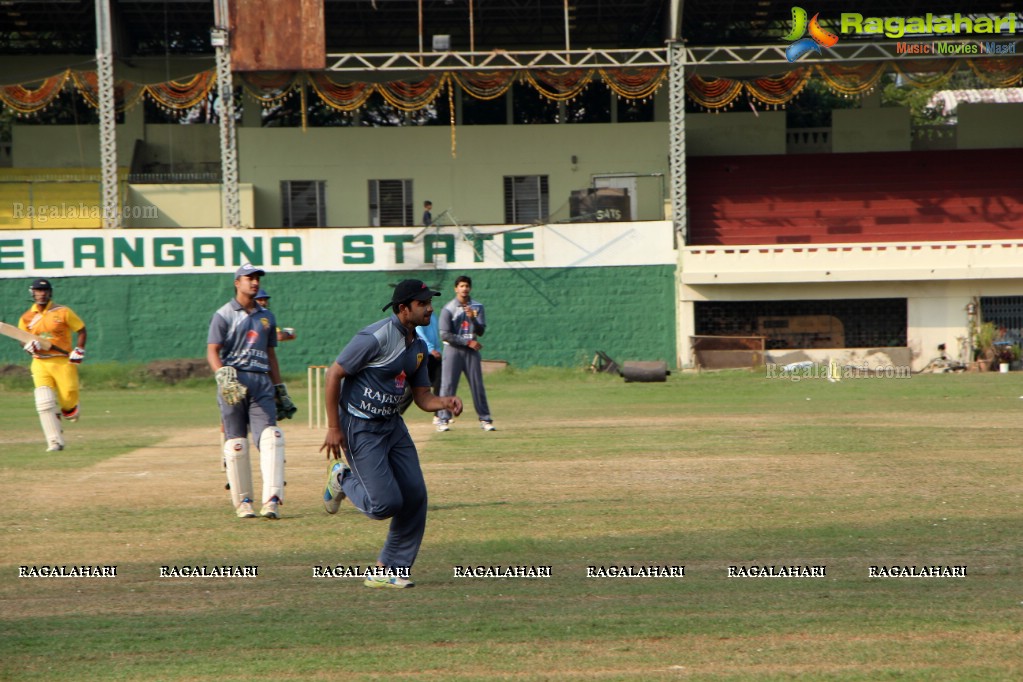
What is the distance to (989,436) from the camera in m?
15.0

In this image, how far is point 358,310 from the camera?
32.3 metres

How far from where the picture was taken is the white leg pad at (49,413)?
15242 millimetres

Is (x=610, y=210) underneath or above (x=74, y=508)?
above

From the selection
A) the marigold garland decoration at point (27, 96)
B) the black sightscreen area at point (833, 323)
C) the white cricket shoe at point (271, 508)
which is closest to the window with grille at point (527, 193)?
the black sightscreen area at point (833, 323)

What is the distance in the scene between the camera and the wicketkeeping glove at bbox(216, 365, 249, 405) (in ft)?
32.5

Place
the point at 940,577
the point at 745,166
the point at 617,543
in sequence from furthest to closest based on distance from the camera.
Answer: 1. the point at 745,166
2. the point at 617,543
3. the point at 940,577

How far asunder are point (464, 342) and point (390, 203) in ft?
65.3

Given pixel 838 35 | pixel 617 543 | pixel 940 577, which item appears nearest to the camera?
pixel 940 577

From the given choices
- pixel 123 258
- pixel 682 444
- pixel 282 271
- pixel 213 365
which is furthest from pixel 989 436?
pixel 123 258

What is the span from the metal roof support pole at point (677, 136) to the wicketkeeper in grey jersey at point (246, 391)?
23.2 meters

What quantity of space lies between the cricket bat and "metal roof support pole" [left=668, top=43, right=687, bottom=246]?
20013mm

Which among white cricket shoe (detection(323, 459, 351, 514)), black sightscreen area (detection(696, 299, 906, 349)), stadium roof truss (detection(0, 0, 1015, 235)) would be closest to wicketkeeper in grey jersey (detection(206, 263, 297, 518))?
white cricket shoe (detection(323, 459, 351, 514))

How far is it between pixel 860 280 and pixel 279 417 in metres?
23.3

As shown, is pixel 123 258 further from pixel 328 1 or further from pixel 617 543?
pixel 617 543
